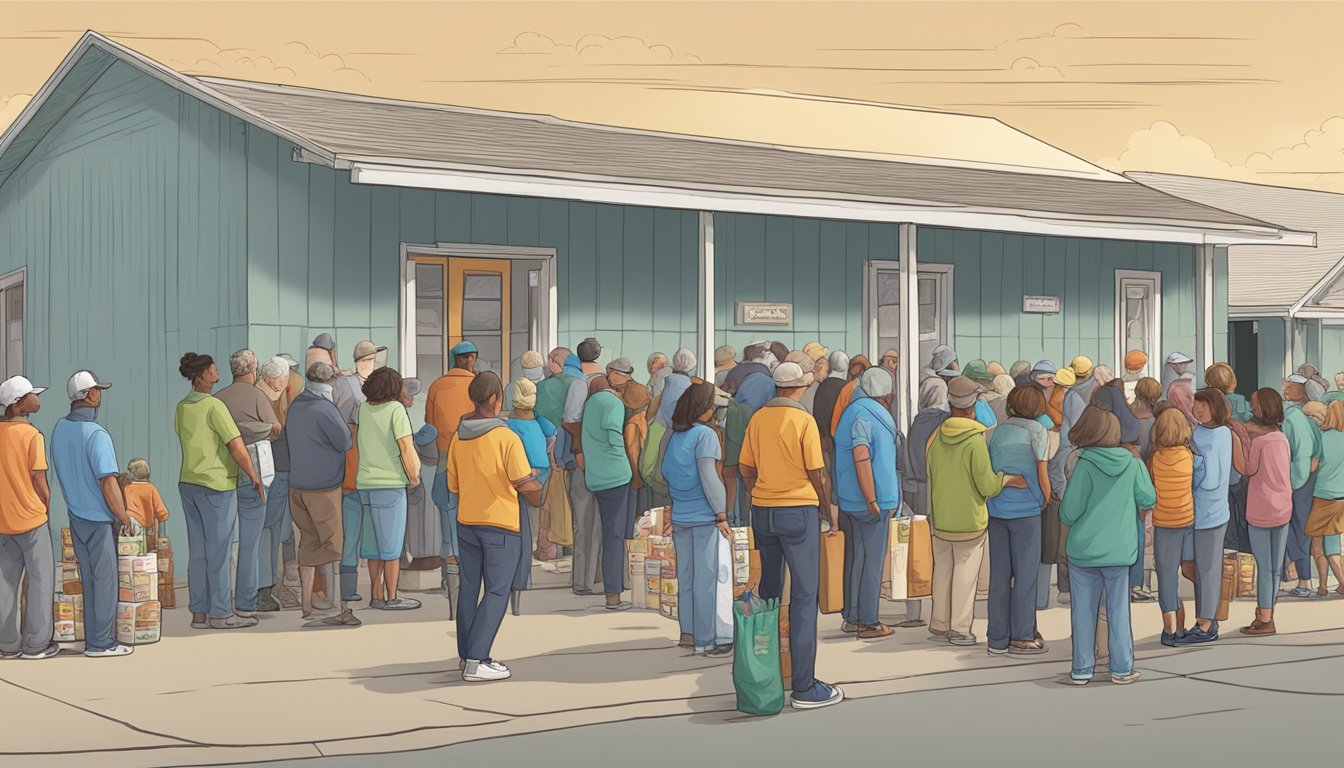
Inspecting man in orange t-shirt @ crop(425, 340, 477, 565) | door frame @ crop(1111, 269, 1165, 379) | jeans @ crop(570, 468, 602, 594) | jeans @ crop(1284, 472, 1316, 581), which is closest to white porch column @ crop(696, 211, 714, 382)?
jeans @ crop(570, 468, 602, 594)

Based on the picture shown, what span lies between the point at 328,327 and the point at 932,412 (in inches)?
230

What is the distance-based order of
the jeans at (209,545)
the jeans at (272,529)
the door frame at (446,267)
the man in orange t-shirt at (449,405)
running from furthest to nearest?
1. the door frame at (446,267)
2. the man in orange t-shirt at (449,405)
3. the jeans at (272,529)
4. the jeans at (209,545)

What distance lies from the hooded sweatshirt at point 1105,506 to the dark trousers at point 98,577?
236 inches

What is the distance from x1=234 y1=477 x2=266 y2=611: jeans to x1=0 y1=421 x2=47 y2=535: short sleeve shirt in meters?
1.91

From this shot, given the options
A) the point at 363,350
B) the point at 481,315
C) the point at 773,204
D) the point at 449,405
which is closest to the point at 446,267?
the point at 481,315

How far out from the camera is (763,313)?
Result: 1731cm

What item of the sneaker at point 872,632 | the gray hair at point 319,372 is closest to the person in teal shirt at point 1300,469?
the sneaker at point 872,632

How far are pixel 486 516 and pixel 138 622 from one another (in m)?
3.01

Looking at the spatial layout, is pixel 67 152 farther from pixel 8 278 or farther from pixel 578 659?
pixel 578 659

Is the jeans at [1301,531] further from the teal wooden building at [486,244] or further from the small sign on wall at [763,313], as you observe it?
the small sign on wall at [763,313]

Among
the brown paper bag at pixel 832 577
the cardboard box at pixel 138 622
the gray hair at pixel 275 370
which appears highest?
the gray hair at pixel 275 370

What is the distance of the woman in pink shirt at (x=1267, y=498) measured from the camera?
1121cm

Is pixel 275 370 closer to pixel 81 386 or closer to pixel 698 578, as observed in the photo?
pixel 81 386

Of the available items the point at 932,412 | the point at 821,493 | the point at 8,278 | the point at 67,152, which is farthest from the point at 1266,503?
the point at 8,278
